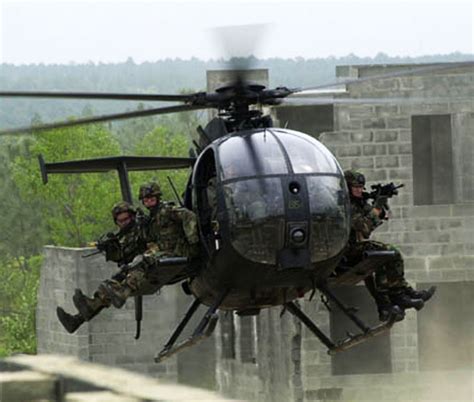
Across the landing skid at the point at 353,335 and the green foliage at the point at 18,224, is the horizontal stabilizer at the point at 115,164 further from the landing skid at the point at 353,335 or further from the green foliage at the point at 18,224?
the green foliage at the point at 18,224

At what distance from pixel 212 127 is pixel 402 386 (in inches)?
614

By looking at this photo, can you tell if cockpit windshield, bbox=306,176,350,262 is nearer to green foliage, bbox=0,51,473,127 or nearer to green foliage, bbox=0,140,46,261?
green foliage, bbox=0,140,46,261

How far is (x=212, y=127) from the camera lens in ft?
61.4

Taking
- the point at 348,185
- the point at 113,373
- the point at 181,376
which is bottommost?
the point at 181,376

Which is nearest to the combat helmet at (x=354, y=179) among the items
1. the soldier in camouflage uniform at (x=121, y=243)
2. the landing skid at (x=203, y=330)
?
the landing skid at (x=203, y=330)

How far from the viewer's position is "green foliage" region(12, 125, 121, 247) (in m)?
60.0

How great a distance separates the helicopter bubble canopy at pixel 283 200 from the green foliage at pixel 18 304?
133ft

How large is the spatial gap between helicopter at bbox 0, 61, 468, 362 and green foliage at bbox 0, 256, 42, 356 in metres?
39.6

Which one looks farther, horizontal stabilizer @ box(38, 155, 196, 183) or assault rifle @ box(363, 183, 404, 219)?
horizontal stabilizer @ box(38, 155, 196, 183)

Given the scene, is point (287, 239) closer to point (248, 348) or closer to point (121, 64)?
point (248, 348)

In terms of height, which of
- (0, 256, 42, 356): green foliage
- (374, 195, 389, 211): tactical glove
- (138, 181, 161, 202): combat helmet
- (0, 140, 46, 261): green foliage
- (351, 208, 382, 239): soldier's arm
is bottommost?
(0, 256, 42, 356): green foliage

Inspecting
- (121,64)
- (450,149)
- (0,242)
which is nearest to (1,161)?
(0,242)

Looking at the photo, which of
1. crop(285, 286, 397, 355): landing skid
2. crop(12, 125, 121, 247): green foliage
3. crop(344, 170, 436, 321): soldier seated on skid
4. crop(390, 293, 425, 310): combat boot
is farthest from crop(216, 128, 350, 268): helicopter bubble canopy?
crop(12, 125, 121, 247): green foliage

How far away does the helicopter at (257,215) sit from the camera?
56.2ft
